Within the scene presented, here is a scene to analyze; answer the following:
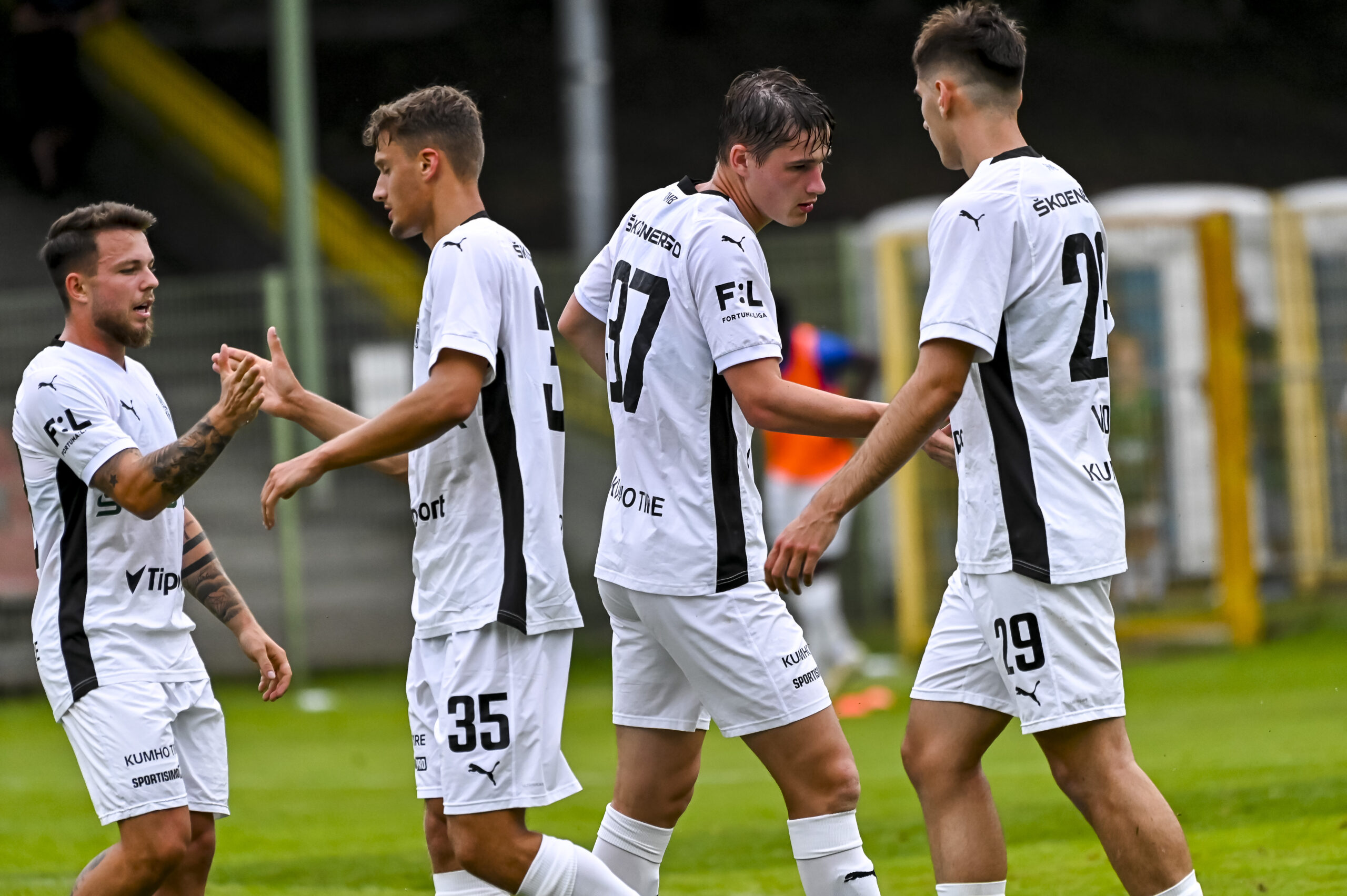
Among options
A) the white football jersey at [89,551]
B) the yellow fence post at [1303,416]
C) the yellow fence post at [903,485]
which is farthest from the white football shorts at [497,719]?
the yellow fence post at [1303,416]

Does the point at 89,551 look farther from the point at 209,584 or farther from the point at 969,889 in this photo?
the point at 969,889

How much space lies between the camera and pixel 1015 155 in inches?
168

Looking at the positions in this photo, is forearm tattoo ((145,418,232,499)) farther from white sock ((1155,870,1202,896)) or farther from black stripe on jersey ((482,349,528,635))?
white sock ((1155,870,1202,896))

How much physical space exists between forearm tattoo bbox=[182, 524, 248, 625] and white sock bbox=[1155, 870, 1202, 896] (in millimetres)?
2675

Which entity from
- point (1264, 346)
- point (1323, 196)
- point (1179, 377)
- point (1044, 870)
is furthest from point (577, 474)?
point (1044, 870)

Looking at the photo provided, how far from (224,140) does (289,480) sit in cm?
1804

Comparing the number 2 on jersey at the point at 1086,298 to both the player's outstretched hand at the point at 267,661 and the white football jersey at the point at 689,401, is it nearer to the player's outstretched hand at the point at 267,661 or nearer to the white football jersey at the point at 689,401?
the white football jersey at the point at 689,401

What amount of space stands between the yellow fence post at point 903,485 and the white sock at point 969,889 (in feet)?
27.0

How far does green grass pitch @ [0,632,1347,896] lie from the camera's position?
636 centimetres

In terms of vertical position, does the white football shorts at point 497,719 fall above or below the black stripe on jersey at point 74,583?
below

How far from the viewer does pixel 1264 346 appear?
44.0ft

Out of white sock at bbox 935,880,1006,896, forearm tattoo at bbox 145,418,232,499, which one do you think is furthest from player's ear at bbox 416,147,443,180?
white sock at bbox 935,880,1006,896

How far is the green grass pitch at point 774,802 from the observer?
20.9ft

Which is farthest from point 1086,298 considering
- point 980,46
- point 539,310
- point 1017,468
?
point 539,310
